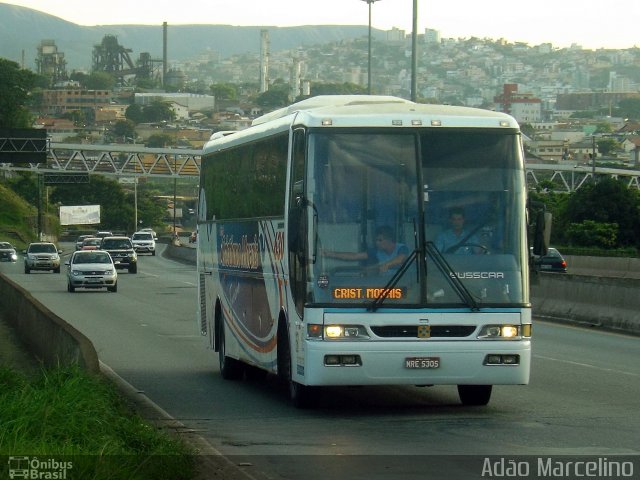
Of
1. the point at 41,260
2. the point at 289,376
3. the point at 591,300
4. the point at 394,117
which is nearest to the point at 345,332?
the point at 289,376

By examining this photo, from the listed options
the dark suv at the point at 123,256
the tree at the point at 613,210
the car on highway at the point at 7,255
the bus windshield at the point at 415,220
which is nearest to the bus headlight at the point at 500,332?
the bus windshield at the point at 415,220

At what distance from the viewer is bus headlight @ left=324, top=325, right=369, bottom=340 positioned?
14.4 m

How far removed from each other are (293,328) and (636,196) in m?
60.5

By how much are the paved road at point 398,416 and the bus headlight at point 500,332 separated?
2.52 feet

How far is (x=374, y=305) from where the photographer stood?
14.4 meters

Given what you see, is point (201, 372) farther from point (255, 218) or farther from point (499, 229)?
point (499, 229)

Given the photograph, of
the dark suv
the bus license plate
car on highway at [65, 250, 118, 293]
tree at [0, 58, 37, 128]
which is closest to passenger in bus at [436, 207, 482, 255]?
the bus license plate

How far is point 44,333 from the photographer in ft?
72.2

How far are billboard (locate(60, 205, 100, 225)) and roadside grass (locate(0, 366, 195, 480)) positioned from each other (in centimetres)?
14338

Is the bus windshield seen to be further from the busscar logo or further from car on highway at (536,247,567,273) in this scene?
car on highway at (536,247,567,273)

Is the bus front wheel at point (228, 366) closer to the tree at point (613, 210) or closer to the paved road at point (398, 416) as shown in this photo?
the paved road at point (398, 416)

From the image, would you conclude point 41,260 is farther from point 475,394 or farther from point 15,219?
point 15,219

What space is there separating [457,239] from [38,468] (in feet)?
21.6

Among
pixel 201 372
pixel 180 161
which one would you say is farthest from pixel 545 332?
pixel 180 161
